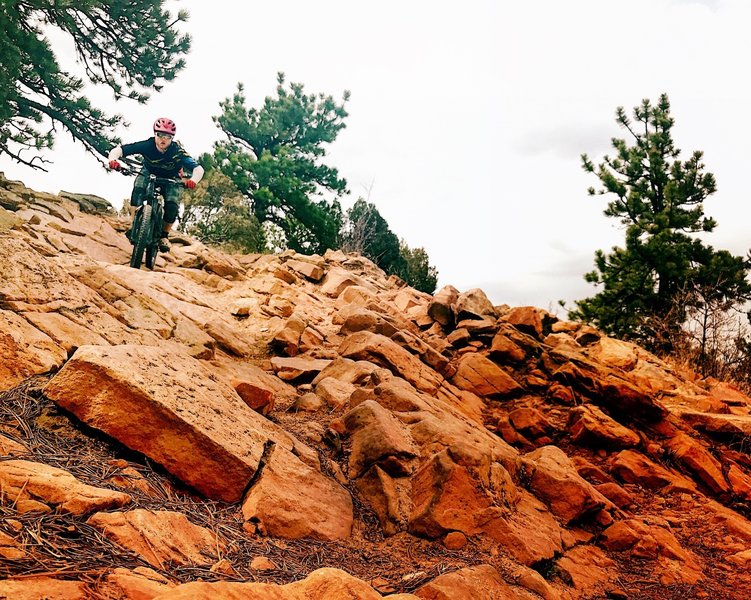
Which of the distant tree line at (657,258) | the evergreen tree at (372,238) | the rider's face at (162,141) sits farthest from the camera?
the evergreen tree at (372,238)

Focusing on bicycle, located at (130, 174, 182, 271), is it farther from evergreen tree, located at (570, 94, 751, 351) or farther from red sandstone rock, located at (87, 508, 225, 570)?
evergreen tree, located at (570, 94, 751, 351)

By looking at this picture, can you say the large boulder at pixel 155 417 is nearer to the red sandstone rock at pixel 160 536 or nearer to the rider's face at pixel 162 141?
the red sandstone rock at pixel 160 536

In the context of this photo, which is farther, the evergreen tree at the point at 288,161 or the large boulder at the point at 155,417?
the evergreen tree at the point at 288,161

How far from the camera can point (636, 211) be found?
17.6m

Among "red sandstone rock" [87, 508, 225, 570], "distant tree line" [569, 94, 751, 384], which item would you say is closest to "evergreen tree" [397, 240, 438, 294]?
"distant tree line" [569, 94, 751, 384]

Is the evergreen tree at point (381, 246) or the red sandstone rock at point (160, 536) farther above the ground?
the evergreen tree at point (381, 246)

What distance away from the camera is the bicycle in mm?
7445

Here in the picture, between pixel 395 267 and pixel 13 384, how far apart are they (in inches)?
808

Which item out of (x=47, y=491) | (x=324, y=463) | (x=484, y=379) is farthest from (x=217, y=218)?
(x=47, y=491)

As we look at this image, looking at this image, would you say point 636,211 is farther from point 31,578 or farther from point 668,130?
point 31,578

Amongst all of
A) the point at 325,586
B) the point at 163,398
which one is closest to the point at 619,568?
the point at 325,586

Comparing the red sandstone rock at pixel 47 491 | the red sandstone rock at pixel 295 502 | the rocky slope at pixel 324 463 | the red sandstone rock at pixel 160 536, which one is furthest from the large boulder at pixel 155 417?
the red sandstone rock at pixel 47 491

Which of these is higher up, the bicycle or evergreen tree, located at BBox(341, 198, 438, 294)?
evergreen tree, located at BBox(341, 198, 438, 294)

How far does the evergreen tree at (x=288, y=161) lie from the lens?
63.3ft
